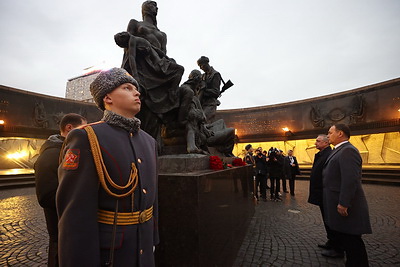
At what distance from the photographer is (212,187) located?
2.41 m

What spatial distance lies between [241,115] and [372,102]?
414 inches

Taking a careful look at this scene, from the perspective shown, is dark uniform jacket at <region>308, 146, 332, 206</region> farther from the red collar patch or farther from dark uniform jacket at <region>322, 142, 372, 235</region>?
the red collar patch

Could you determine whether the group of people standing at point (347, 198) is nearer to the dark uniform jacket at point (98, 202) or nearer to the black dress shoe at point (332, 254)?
the black dress shoe at point (332, 254)

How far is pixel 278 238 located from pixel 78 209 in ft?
12.3

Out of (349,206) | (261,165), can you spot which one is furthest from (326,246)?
(261,165)

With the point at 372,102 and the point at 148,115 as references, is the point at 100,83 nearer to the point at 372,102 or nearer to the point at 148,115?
the point at 148,115

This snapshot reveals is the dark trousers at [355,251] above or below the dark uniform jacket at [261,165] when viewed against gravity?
below

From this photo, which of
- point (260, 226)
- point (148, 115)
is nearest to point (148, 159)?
point (148, 115)

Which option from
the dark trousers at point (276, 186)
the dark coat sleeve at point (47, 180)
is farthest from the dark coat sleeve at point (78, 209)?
the dark trousers at point (276, 186)

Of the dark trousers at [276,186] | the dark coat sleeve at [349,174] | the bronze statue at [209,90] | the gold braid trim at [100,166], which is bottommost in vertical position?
the dark trousers at [276,186]

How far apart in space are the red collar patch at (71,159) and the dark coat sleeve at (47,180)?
2.76 ft

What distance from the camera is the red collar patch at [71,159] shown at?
3.24 ft

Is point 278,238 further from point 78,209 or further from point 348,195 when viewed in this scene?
point 78,209

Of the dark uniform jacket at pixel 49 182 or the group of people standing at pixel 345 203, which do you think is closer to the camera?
the dark uniform jacket at pixel 49 182
